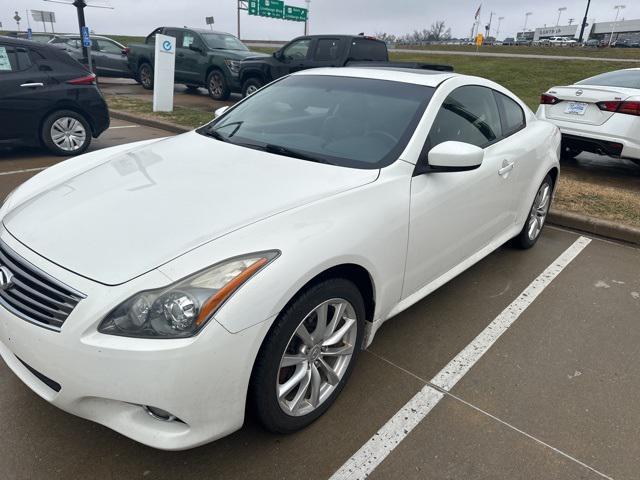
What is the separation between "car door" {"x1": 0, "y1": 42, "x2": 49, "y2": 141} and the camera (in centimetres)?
622

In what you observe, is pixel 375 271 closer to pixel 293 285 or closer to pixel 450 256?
pixel 293 285

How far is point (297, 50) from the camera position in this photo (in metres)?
11.2

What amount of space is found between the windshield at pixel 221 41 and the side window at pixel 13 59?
7.03 meters

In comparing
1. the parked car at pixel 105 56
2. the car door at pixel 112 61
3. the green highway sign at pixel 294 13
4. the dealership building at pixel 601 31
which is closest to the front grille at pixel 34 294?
the parked car at pixel 105 56

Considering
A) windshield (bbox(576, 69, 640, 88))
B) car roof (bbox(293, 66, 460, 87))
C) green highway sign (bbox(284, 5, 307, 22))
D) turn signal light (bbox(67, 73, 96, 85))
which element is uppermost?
green highway sign (bbox(284, 5, 307, 22))

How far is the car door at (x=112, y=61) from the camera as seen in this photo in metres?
16.5

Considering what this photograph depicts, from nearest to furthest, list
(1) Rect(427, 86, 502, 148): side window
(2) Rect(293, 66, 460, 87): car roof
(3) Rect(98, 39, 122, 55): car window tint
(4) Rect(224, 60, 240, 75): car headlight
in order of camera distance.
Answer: (1) Rect(427, 86, 502, 148): side window, (2) Rect(293, 66, 460, 87): car roof, (4) Rect(224, 60, 240, 75): car headlight, (3) Rect(98, 39, 122, 55): car window tint

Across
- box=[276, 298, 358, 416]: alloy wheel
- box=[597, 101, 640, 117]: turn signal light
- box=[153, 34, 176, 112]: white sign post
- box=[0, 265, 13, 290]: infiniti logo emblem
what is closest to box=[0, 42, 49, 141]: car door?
box=[153, 34, 176, 112]: white sign post

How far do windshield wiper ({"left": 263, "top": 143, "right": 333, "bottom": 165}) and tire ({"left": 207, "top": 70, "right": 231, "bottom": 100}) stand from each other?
33.8 feet

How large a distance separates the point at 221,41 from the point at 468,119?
11577 mm

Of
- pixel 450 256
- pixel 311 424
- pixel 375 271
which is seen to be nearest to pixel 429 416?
pixel 311 424

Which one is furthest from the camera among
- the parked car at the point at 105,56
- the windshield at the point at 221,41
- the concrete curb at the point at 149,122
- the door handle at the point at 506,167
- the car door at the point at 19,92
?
the parked car at the point at 105,56

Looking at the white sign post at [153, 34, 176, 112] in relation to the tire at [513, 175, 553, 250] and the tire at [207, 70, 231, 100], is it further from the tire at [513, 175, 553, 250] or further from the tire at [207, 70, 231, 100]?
the tire at [513, 175, 553, 250]

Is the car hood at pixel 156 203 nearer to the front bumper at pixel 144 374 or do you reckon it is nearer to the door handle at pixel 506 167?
the front bumper at pixel 144 374
